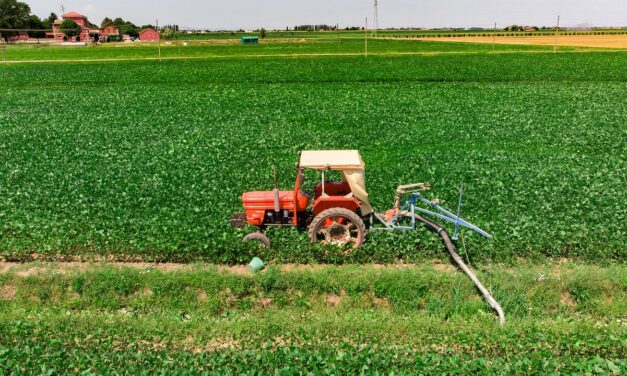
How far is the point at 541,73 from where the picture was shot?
3462 cm

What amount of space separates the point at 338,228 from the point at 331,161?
1275 mm

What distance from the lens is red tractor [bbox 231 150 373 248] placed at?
29.6ft

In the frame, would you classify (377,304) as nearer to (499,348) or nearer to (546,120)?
(499,348)

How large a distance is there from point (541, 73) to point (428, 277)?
31.6m

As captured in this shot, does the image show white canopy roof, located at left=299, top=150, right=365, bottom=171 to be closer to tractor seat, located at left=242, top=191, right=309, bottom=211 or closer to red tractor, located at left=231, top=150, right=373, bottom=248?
red tractor, located at left=231, top=150, right=373, bottom=248

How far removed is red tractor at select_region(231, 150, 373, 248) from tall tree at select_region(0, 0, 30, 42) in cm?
13104

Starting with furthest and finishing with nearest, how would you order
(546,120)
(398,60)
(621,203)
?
(398,60) < (546,120) < (621,203)

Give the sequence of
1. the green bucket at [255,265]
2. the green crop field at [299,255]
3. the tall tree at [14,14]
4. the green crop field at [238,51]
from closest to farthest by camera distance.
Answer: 1. the green crop field at [299,255]
2. the green bucket at [255,265]
3. the green crop field at [238,51]
4. the tall tree at [14,14]

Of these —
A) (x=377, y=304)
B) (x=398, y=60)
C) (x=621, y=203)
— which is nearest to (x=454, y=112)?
(x=621, y=203)

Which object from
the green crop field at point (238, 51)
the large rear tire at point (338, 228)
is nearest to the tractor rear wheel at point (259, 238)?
the large rear tire at point (338, 228)

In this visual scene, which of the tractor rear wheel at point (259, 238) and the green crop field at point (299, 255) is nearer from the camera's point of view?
the green crop field at point (299, 255)

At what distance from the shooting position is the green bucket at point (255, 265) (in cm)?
867

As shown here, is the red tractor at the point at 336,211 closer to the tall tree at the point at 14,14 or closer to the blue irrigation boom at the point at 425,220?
the blue irrigation boom at the point at 425,220

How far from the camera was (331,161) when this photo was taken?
30.4ft
